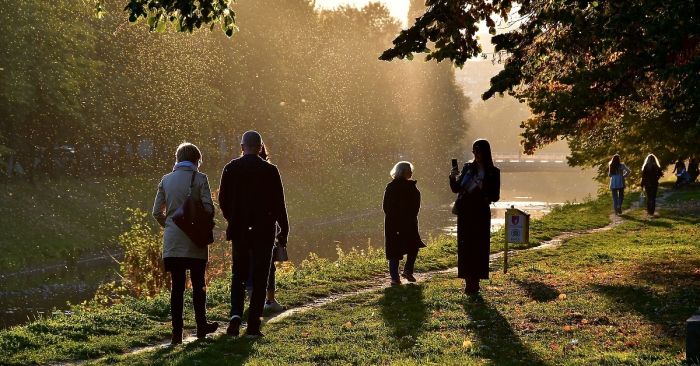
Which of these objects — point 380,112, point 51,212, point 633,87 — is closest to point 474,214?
point 633,87

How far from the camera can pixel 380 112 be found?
75750 millimetres

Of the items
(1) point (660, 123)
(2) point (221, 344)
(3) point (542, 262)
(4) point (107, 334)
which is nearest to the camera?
(2) point (221, 344)

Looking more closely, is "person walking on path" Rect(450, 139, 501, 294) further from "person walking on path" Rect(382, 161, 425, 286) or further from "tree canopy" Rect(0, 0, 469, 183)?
"tree canopy" Rect(0, 0, 469, 183)

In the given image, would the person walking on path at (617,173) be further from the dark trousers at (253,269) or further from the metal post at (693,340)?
the metal post at (693,340)

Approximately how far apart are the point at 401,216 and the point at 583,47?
3722mm

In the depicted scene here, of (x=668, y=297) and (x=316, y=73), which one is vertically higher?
(x=316, y=73)

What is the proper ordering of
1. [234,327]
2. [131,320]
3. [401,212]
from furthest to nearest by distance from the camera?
[401,212] → [131,320] → [234,327]

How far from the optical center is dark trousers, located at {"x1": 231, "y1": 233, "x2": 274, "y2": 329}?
9.38 m

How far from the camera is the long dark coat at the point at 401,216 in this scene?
13.7 meters

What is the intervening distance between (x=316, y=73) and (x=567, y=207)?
33395mm

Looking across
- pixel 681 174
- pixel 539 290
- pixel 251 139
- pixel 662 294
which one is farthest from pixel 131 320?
pixel 681 174

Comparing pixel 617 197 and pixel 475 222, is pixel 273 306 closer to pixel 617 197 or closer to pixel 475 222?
pixel 475 222

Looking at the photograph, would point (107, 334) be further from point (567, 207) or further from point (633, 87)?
point (567, 207)

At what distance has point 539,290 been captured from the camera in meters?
12.1
